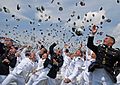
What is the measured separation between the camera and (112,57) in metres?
11.2

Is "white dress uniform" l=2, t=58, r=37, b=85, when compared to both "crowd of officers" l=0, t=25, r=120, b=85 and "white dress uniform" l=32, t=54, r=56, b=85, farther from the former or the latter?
"white dress uniform" l=32, t=54, r=56, b=85

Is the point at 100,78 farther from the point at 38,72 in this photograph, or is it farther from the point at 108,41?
the point at 38,72

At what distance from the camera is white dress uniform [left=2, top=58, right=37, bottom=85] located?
51.7 feet

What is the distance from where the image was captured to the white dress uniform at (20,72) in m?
15.7

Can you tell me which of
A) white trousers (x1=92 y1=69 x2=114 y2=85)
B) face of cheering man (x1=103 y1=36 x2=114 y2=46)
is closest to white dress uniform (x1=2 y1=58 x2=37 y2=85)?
white trousers (x1=92 y1=69 x2=114 y2=85)

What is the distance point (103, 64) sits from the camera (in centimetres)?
1122

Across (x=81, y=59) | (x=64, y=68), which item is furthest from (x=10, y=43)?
(x=64, y=68)

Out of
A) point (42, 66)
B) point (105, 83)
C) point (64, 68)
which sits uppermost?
point (105, 83)

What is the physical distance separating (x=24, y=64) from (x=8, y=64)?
5.23 ft

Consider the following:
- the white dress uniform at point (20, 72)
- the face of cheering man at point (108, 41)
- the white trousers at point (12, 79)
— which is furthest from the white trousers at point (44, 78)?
the face of cheering man at point (108, 41)

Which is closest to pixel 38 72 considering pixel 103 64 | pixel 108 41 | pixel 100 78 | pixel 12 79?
pixel 12 79

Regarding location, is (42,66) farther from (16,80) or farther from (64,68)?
(64,68)

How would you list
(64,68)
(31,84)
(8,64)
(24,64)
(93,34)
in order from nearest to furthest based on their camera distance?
(93,34)
(8,64)
(24,64)
(31,84)
(64,68)

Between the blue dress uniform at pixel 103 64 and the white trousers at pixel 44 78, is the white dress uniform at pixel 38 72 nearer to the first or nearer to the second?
the white trousers at pixel 44 78
